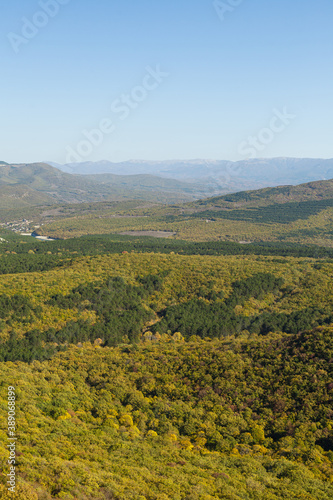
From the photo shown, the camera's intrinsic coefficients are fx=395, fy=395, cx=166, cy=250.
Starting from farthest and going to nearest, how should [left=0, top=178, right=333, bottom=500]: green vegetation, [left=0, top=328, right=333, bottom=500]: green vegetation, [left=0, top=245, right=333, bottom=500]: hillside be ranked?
1. [left=0, top=245, right=333, bottom=500]: hillside
2. [left=0, top=178, right=333, bottom=500]: green vegetation
3. [left=0, top=328, right=333, bottom=500]: green vegetation

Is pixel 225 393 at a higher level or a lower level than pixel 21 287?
lower

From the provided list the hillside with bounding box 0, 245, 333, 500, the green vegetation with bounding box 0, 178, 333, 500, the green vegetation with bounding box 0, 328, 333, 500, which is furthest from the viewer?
the hillside with bounding box 0, 245, 333, 500

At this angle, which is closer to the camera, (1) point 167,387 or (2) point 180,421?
(2) point 180,421

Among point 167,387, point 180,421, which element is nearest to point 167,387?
point 167,387

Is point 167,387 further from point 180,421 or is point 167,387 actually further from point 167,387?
point 180,421

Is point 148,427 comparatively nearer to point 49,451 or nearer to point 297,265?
point 49,451

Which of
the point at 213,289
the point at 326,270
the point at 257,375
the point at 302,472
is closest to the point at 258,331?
the point at 213,289

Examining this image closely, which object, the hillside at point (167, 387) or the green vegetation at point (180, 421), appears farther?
the hillside at point (167, 387)

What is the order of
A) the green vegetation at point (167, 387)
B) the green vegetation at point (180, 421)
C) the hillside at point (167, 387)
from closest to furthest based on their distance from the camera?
1. the green vegetation at point (180, 421)
2. the green vegetation at point (167, 387)
3. the hillside at point (167, 387)

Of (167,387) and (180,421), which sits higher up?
(167,387)

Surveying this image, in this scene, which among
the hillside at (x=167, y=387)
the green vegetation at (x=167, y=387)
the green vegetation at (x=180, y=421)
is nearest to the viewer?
the green vegetation at (x=180, y=421)

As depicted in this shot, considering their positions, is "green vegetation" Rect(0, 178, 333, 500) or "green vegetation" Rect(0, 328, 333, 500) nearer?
"green vegetation" Rect(0, 328, 333, 500)
